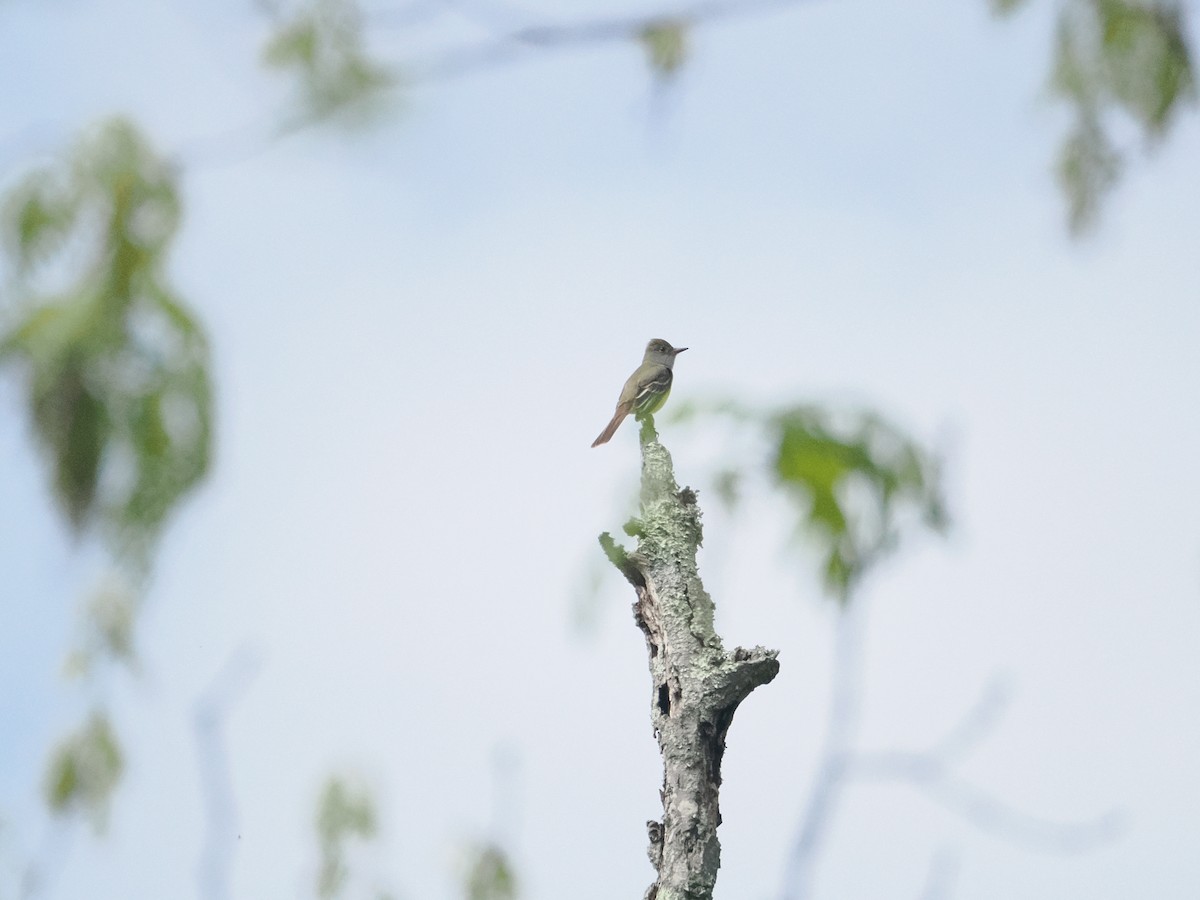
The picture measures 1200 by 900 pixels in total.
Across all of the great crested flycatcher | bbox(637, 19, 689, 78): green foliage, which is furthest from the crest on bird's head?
bbox(637, 19, 689, 78): green foliage

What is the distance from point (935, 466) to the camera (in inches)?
91.6

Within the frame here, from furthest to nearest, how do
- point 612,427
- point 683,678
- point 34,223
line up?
point 612,427 → point 683,678 → point 34,223

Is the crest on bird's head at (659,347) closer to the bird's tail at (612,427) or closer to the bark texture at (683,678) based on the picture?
the bird's tail at (612,427)

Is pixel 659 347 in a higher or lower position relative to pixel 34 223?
higher

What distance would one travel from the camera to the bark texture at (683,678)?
14.3 feet

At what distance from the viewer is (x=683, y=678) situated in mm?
4684

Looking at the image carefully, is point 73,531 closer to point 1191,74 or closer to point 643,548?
point 1191,74

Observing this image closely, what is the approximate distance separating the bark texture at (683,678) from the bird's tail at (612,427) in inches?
165

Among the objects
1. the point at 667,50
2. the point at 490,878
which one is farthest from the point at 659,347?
the point at 667,50

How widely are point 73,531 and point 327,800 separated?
622 cm

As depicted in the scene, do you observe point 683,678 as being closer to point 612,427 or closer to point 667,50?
point 667,50

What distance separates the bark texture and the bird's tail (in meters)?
4.19

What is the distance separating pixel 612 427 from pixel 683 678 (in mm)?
5078

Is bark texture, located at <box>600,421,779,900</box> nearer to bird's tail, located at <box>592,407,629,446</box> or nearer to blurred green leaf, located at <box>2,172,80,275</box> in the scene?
blurred green leaf, located at <box>2,172,80,275</box>
